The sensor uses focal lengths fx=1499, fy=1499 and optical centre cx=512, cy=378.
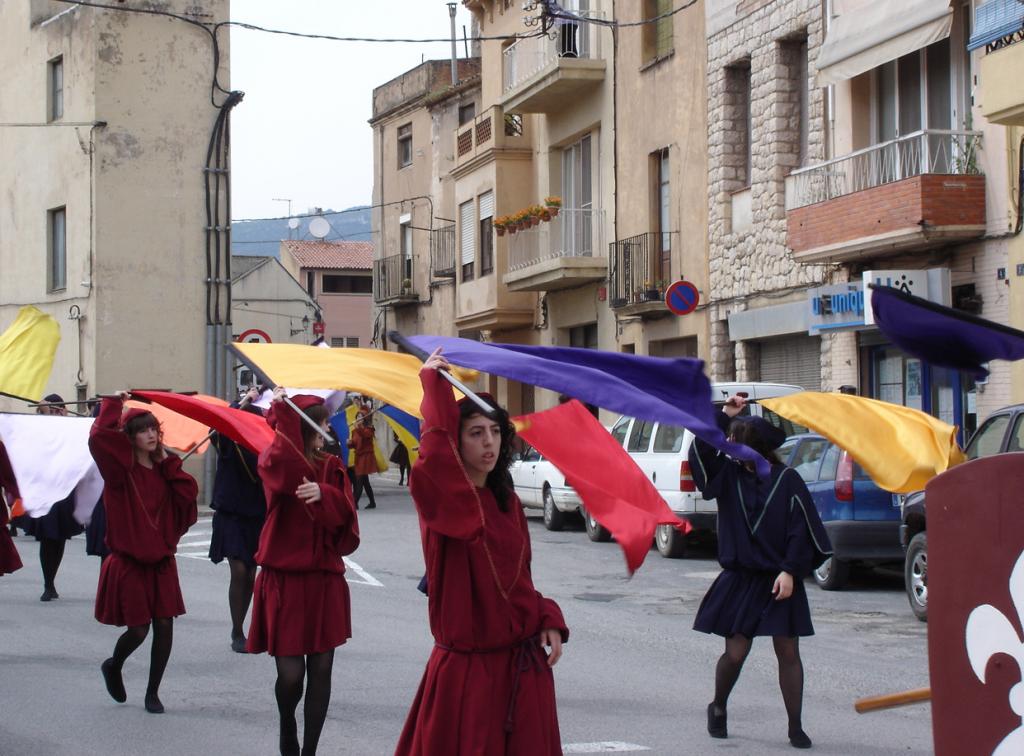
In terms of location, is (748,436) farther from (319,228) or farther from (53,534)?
(319,228)

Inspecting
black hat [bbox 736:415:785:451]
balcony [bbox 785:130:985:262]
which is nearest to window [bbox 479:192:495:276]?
balcony [bbox 785:130:985:262]

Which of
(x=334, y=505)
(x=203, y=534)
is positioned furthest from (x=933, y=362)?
(x=203, y=534)

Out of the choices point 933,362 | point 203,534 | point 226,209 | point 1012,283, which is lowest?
point 203,534

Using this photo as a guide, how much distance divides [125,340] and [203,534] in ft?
24.3

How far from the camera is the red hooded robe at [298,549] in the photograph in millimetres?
6984

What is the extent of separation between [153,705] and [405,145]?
116ft

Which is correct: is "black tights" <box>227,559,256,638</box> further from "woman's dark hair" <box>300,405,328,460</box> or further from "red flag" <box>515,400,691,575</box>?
"red flag" <box>515,400,691,575</box>

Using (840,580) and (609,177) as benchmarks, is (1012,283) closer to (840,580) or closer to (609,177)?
(840,580)

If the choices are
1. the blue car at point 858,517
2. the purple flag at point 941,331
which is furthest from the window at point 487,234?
the purple flag at point 941,331

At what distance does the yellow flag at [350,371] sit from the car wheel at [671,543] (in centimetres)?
1128

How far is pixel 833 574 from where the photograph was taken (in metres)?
14.5

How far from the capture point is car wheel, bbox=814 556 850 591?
570 inches

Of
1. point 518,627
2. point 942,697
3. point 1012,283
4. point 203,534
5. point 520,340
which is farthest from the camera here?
point 520,340

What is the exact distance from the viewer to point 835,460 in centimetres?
1451
